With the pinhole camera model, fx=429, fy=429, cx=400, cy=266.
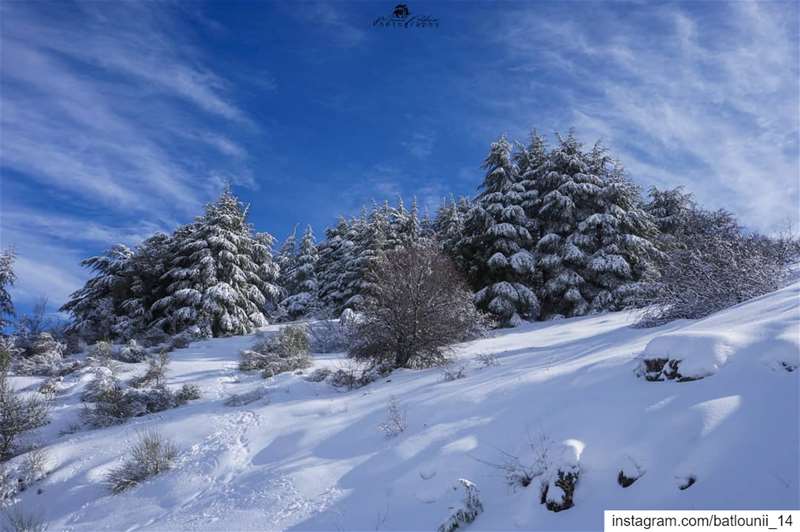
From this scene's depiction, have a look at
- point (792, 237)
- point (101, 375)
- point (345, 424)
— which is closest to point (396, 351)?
point (345, 424)

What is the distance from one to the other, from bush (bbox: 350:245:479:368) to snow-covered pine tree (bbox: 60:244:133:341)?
15.9m

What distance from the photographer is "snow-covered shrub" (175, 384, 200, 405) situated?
32.9ft

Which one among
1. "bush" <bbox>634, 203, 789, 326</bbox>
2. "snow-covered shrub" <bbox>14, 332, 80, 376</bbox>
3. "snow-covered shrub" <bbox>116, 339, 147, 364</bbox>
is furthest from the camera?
"snow-covered shrub" <bbox>116, 339, 147, 364</bbox>

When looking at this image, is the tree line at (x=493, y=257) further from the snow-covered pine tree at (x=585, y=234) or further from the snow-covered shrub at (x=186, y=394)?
the snow-covered shrub at (x=186, y=394)

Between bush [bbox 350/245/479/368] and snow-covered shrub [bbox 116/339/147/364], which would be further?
snow-covered shrub [bbox 116/339/147/364]

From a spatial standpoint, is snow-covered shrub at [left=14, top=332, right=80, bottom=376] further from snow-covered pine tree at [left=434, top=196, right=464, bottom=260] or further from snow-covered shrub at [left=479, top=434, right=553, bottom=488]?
snow-covered pine tree at [left=434, top=196, right=464, bottom=260]

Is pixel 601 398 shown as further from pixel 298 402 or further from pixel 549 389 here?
pixel 298 402

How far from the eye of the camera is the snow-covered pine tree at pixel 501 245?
18669 mm

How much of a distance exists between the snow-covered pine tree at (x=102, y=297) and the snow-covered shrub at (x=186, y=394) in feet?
42.4

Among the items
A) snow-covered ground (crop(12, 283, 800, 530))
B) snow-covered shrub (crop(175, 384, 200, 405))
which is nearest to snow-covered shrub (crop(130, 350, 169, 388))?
snow-covered shrub (crop(175, 384, 200, 405))

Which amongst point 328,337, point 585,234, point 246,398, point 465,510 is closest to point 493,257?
point 585,234

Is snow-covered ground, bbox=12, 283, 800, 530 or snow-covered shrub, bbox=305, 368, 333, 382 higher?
snow-covered shrub, bbox=305, 368, 333, 382

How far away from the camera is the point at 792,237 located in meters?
12.9

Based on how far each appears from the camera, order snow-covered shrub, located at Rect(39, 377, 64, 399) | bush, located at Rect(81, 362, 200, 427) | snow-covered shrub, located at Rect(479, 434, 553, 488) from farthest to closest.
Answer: snow-covered shrub, located at Rect(39, 377, 64, 399), bush, located at Rect(81, 362, 200, 427), snow-covered shrub, located at Rect(479, 434, 553, 488)
